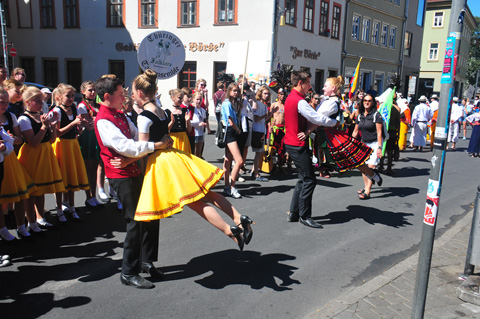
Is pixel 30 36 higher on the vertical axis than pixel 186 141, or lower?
higher

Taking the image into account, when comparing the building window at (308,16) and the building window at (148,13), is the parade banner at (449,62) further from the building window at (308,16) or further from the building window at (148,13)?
the building window at (148,13)

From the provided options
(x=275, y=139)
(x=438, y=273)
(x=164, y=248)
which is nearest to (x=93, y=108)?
(x=164, y=248)

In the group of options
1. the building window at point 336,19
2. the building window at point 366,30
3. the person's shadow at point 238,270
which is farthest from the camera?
the building window at point 366,30

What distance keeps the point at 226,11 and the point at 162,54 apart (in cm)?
1499

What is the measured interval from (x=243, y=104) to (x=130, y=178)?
4.56 metres

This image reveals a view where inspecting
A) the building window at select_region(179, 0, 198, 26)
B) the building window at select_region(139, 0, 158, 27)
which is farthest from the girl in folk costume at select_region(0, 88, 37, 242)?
the building window at select_region(139, 0, 158, 27)

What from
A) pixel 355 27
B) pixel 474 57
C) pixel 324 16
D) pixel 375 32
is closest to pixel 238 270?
pixel 324 16

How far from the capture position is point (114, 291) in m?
3.68

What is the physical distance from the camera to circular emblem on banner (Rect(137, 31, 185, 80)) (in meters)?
7.11

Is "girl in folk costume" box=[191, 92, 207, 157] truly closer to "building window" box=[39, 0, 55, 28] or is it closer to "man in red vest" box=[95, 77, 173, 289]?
"man in red vest" box=[95, 77, 173, 289]

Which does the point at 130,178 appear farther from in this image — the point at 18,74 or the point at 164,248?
the point at 18,74

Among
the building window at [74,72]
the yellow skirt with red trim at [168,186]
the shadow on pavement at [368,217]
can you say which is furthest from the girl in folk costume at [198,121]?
the building window at [74,72]

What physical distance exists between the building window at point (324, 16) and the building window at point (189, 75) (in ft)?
26.1

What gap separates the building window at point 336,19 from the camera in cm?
2502
